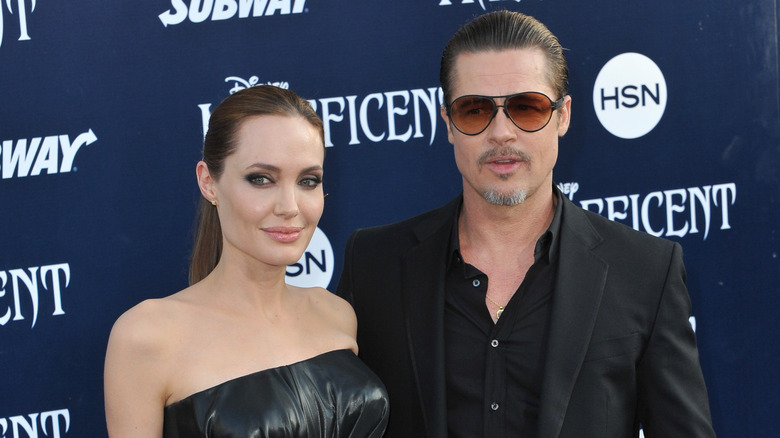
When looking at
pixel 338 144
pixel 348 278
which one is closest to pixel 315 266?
pixel 338 144

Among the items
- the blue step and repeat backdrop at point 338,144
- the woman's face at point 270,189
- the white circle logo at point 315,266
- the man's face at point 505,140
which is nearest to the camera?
the woman's face at point 270,189

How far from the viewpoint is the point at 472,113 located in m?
2.20

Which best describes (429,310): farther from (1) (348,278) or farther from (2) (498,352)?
(1) (348,278)

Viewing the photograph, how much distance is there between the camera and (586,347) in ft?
6.82

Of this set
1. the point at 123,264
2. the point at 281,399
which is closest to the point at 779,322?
the point at 281,399

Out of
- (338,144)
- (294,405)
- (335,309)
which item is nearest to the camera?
(294,405)

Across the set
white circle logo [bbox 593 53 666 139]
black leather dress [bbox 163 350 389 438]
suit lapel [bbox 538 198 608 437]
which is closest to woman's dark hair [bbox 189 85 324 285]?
black leather dress [bbox 163 350 389 438]

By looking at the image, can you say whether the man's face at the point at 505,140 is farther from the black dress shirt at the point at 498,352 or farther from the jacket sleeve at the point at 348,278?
the jacket sleeve at the point at 348,278

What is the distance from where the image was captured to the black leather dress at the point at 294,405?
1.90 m

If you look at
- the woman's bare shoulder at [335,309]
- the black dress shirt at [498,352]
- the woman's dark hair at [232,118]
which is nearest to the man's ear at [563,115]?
the black dress shirt at [498,352]

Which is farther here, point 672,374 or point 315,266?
point 315,266

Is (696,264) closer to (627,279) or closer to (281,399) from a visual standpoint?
(627,279)

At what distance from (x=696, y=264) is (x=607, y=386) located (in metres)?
1.36

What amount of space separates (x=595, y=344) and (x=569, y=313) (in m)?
0.10
